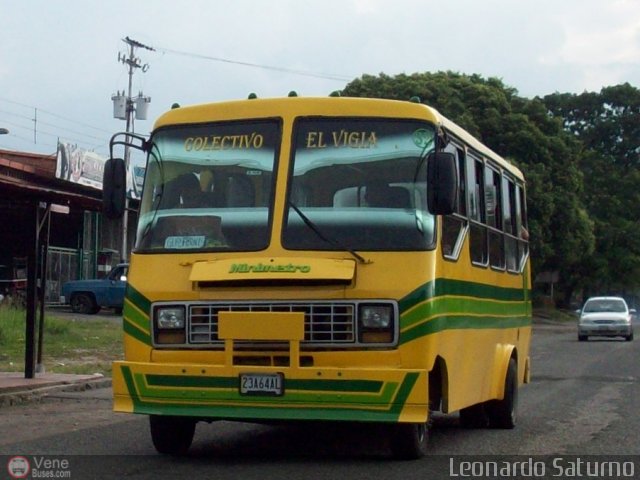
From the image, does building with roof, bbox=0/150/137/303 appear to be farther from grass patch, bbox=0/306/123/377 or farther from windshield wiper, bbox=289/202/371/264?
windshield wiper, bbox=289/202/371/264

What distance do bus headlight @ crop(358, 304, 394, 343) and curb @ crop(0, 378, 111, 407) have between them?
7.61 metres

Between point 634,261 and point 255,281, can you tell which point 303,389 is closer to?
point 255,281

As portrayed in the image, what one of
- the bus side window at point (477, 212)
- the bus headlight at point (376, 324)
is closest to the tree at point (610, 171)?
the bus side window at point (477, 212)

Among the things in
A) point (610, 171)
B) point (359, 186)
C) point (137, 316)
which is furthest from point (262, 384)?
point (610, 171)

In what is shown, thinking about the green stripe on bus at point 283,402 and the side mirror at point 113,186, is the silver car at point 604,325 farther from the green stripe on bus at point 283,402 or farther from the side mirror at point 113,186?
the green stripe on bus at point 283,402

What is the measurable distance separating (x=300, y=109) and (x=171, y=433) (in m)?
2.92

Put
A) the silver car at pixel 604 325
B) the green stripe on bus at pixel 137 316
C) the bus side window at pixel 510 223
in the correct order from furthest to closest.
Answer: the silver car at pixel 604 325, the bus side window at pixel 510 223, the green stripe on bus at pixel 137 316

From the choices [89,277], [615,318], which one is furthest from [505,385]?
[89,277]

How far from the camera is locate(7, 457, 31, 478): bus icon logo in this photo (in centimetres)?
912

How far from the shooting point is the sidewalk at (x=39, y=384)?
15617 mm

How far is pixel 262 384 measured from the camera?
30.0 ft

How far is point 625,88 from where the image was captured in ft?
218

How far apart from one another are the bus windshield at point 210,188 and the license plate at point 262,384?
1.04 meters

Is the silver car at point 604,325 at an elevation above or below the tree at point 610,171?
below
